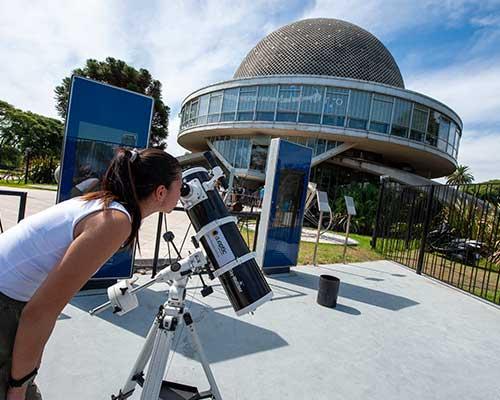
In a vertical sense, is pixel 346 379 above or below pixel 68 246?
below

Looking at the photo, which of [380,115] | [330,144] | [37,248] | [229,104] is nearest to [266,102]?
[229,104]

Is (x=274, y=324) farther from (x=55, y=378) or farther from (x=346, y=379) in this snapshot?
(x=55, y=378)

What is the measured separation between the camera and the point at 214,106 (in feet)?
95.9

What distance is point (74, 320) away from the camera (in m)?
3.45

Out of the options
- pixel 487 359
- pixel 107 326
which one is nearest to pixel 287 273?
pixel 487 359

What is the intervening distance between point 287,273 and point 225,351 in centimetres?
368

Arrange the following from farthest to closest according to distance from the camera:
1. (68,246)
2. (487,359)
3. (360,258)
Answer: (360,258)
(487,359)
(68,246)

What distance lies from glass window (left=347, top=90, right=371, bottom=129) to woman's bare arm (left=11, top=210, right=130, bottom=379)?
83.4ft

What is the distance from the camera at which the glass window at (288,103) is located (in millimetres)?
25094

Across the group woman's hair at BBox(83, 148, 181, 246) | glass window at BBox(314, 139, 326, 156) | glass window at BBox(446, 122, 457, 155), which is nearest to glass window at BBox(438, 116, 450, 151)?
glass window at BBox(446, 122, 457, 155)

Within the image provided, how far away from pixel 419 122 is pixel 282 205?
942 inches

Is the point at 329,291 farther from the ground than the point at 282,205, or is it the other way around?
the point at 282,205

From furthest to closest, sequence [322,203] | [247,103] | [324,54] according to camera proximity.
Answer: [324,54] → [247,103] → [322,203]

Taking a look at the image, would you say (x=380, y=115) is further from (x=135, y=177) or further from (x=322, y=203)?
(x=135, y=177)
